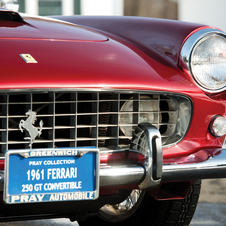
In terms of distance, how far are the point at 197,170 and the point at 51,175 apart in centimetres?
62

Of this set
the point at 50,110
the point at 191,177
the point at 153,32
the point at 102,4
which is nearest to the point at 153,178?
the point at 191,177

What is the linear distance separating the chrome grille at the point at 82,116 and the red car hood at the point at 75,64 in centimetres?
5

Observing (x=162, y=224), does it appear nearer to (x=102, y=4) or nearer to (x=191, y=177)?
(x=191, y=177)

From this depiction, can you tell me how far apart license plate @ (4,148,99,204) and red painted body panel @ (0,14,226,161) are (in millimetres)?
245

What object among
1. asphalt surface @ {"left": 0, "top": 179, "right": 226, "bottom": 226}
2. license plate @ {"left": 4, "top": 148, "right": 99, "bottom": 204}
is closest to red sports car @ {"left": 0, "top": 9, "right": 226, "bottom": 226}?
license plate @ {"left": 4, "top": 148, "right": 99, "bottom": 204}

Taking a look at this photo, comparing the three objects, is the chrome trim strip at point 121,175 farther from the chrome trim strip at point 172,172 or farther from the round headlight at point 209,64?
the round headlight at point 209,64

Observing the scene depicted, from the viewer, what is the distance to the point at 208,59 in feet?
5.88

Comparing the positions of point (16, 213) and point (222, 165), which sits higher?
point (222, 165)

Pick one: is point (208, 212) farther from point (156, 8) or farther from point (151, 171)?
point (156, 8)

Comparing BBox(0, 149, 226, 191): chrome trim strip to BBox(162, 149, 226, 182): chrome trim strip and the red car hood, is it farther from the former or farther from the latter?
the red car hood

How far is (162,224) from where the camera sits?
6.90 ft

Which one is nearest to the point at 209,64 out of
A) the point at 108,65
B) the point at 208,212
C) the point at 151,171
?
the point at 108,65

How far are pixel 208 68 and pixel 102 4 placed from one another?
751 cm

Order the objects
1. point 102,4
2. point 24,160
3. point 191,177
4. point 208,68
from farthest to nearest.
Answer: point 102,4, point 208,68, point 191,177, point 24,160
